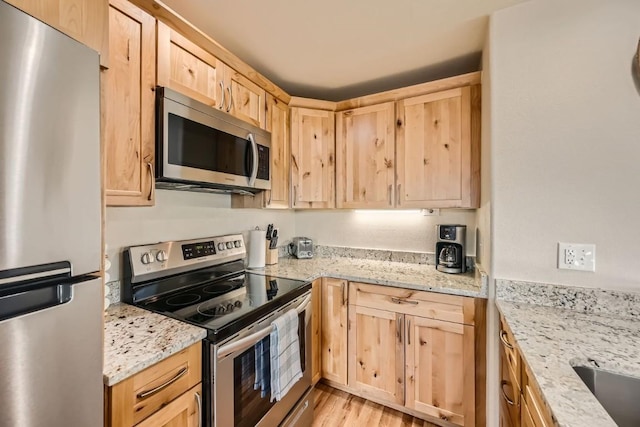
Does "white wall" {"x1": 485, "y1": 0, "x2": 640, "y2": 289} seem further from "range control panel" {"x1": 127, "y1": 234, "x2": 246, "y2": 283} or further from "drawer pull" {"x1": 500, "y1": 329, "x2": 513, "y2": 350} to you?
"range control panel" {"x1": 127, "y1": 234, "x2": 246, "y2": 283}

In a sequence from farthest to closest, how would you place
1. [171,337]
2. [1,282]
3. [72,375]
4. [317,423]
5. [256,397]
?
1. [317,423]
2. [256,397]
3. [171,337]
4. [72,375]
5. [1,282]

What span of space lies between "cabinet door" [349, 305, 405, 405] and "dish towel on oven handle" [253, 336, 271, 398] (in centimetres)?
78

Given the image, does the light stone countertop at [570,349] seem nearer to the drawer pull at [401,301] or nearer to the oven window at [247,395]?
the drawer pull at [401,301]

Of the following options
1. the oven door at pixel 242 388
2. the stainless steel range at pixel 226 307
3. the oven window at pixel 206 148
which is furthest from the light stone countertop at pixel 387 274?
the oven window at pixel 206 148

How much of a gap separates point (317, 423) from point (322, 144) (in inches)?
81.4

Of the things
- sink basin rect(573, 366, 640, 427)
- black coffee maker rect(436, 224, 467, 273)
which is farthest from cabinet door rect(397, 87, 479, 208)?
sink basin rect(573, 366, 640, 427)

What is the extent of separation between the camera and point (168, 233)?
1639 mm

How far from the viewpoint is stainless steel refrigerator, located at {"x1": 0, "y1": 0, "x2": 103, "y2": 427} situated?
0.57 metres

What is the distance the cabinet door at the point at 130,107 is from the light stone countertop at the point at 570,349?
159 centimetres

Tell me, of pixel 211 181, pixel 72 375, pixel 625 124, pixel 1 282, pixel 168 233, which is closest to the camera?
pixel 1 282

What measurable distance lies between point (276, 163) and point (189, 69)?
0.86 m

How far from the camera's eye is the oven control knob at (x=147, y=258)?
1.44m

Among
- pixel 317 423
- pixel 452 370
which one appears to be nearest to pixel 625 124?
pixel 452 370

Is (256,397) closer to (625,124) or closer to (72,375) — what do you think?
(72,375)
